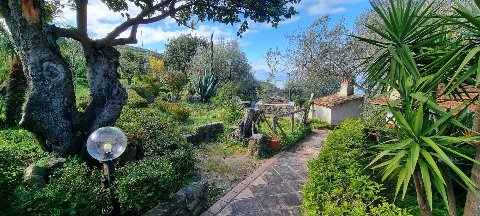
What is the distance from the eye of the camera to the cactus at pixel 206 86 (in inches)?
740

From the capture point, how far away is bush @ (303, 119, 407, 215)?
3.29 meters

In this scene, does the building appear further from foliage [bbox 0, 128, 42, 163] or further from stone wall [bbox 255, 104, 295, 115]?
foliage [bbox 0, 128, 42, 163]

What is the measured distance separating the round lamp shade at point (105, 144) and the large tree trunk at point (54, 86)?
8.35 feet

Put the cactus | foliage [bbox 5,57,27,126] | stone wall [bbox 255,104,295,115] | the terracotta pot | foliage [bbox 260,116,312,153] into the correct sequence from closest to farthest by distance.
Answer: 1. foliage [bbox 5,57,27,126]
2. the terracotta pot
3. foliage [bbox 260,116,312,153]
4. stone wall [bbox 255,104,295,115]
5. the cactus

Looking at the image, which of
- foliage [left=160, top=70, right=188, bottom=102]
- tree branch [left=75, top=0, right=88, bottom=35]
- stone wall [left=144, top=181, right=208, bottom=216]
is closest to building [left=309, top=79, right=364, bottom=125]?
foliage [left=160, top=70, right=188, bottom=102]

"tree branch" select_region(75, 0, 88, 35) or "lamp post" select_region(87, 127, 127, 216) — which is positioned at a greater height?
"tree branch" select_region(75, 0, 88, 35)

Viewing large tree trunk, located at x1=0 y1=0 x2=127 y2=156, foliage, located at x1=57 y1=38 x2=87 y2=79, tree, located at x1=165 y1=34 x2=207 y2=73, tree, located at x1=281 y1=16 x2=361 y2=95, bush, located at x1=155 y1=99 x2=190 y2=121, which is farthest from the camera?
tree, located at x1=165 y1=34 x2=207 y2=73

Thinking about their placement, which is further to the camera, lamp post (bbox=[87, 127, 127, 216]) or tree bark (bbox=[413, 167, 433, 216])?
lamp post (bbox=[87, 127, 127, 216])

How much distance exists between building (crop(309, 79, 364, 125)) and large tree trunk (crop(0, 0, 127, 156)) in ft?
40.3

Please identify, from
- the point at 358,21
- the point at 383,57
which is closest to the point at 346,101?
the point at 358,21

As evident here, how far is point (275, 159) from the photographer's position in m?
9.02

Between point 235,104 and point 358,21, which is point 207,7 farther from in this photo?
point 358,21

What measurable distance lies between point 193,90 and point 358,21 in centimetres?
1213

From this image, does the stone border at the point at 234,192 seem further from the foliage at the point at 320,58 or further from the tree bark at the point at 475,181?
the foliage at the point at 320,58
